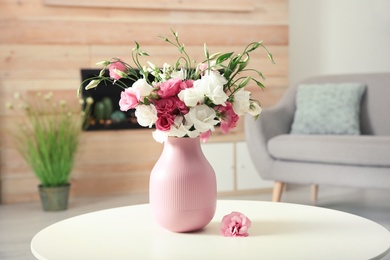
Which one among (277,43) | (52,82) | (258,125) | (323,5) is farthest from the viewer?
(323,5)

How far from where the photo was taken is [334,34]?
521 centimetres

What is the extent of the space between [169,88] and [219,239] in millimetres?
427

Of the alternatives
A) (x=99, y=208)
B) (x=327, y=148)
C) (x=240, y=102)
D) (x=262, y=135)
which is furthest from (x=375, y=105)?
(x=240, y=102)

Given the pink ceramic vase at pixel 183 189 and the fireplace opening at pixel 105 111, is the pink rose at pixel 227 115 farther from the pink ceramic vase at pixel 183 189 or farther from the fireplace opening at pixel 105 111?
the fireplace opening at pixel 105 111

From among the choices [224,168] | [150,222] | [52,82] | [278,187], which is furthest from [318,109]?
[150,222]

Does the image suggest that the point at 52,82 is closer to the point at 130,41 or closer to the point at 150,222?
the point at 130,41

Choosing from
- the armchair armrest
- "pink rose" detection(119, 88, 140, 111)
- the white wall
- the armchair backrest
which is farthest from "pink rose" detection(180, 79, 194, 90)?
the white wall

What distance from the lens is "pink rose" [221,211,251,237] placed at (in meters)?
1.67

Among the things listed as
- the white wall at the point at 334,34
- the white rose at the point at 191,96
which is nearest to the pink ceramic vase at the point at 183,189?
the white rose at the point at 191,96

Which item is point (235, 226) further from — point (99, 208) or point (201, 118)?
point (99, 208)

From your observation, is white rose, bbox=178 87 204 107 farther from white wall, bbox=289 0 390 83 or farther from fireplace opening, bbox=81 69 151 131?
white wall, bbox=289 0 390 83

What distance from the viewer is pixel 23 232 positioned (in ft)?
11.0

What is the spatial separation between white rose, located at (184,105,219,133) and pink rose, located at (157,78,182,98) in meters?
0.07

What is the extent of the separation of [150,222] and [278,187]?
2.06 metres
